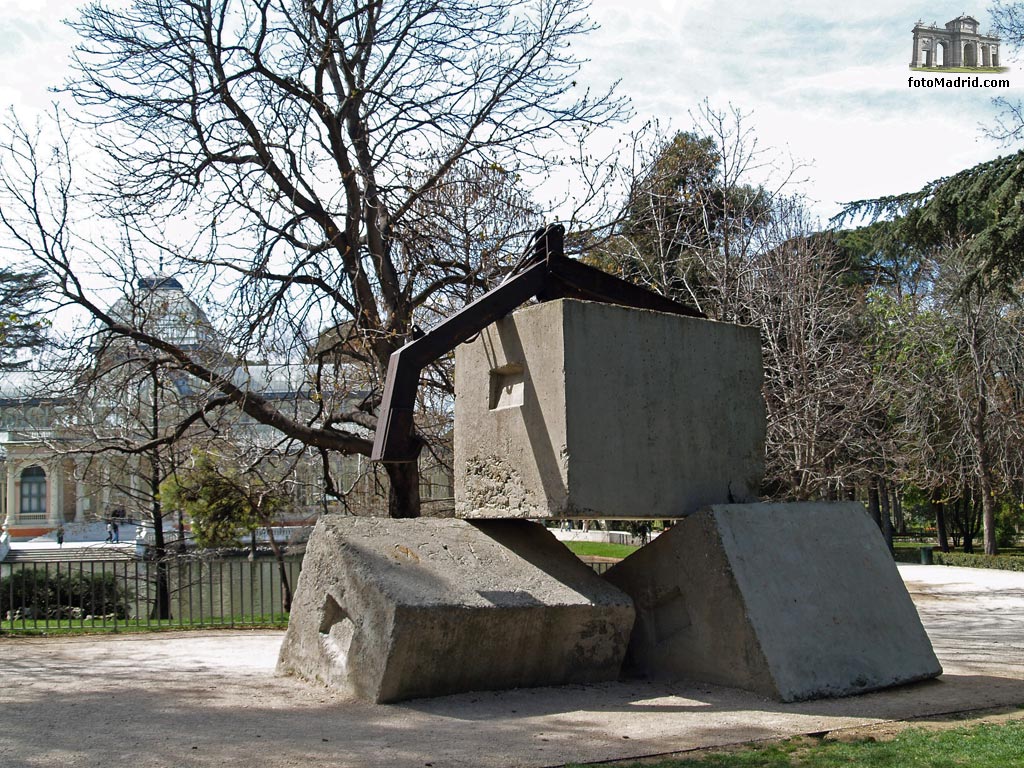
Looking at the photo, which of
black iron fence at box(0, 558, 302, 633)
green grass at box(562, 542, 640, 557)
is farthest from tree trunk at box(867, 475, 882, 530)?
black iron fence at box(0, 558, 302, 633)

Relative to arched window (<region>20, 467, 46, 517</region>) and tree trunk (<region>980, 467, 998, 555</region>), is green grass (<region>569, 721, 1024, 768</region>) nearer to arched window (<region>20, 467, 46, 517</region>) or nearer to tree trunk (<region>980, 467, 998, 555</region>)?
tree trunk (<region>980, 467, 998, 555</region>)

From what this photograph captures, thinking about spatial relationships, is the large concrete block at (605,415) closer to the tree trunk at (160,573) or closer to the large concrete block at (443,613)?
the large concrete block at (443,613)

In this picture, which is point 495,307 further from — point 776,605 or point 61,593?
point 61,593

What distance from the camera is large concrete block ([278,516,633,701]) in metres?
7.08

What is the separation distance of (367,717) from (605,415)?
2908 mm

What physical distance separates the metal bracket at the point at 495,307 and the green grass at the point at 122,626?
718 centimetres

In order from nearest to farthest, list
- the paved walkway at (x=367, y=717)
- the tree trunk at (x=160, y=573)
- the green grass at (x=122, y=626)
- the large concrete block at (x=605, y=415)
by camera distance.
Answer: the paved walkway at (x=367, y=717) < the large concrete block at (x=605, y=415) < the green grass at (x=122, y=626) < the tree trunk at (x=160, y=573)

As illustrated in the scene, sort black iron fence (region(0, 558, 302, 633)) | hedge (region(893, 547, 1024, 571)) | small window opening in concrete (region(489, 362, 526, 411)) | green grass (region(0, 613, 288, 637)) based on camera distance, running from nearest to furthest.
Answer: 1. small window opening in concrete (region(489, 362, 526, 411))
2. green grass (region(0, 613, 288, 637))
3. black iron fence (region(0, 558, 302, 633))
4. hedge (region(893, 547, 1024, 571))

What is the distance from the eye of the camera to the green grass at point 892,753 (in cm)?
532

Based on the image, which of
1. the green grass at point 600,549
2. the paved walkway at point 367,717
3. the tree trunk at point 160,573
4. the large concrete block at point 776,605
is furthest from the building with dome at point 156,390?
the green grass at point 600,549

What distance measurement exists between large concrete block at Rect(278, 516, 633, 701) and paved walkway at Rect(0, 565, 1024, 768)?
7.2 inches

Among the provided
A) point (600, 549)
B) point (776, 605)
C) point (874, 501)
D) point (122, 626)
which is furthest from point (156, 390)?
point (874, 501)

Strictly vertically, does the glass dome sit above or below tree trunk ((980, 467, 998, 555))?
above

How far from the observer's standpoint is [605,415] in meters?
7.90
